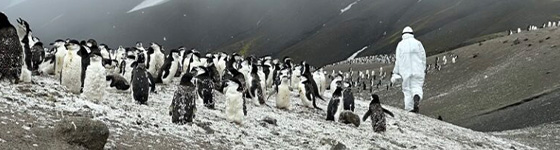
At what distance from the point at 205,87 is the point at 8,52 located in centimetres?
468

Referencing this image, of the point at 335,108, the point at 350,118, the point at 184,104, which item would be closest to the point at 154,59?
the point at 335,108

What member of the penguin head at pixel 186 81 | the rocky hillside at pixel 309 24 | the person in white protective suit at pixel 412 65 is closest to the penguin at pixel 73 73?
the penguin head at pixel 186 81

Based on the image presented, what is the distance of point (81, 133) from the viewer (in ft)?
26.1

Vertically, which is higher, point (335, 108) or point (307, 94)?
point (307, 94)

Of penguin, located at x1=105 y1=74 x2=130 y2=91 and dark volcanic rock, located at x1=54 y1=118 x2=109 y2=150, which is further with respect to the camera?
penguin, located at x1=105 y1=74 x2=130 y2=91

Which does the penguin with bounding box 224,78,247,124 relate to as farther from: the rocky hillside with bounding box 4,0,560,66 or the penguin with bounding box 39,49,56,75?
the rocky hillside with bounding box 4,0,560,66

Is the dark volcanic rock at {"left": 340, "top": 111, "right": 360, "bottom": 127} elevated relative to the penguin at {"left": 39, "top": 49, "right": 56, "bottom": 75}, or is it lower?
lower

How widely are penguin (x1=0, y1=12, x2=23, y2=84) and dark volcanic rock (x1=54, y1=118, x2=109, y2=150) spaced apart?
3.78 metres

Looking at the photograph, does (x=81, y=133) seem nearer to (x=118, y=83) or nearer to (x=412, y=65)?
(x=118, y=83)

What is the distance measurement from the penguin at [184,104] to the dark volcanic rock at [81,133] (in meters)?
3.02

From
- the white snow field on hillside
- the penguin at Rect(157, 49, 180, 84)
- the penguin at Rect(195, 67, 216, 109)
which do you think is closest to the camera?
the white snow field on hillside

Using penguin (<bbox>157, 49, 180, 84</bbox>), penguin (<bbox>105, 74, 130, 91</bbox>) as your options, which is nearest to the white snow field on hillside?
penguin (<bbox>105, 74, 130, 91</bbox>)

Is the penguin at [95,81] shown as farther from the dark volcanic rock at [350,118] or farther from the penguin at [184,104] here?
the dark volcanic rock at [350,118]

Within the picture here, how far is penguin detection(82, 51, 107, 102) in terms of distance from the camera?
1228cm
